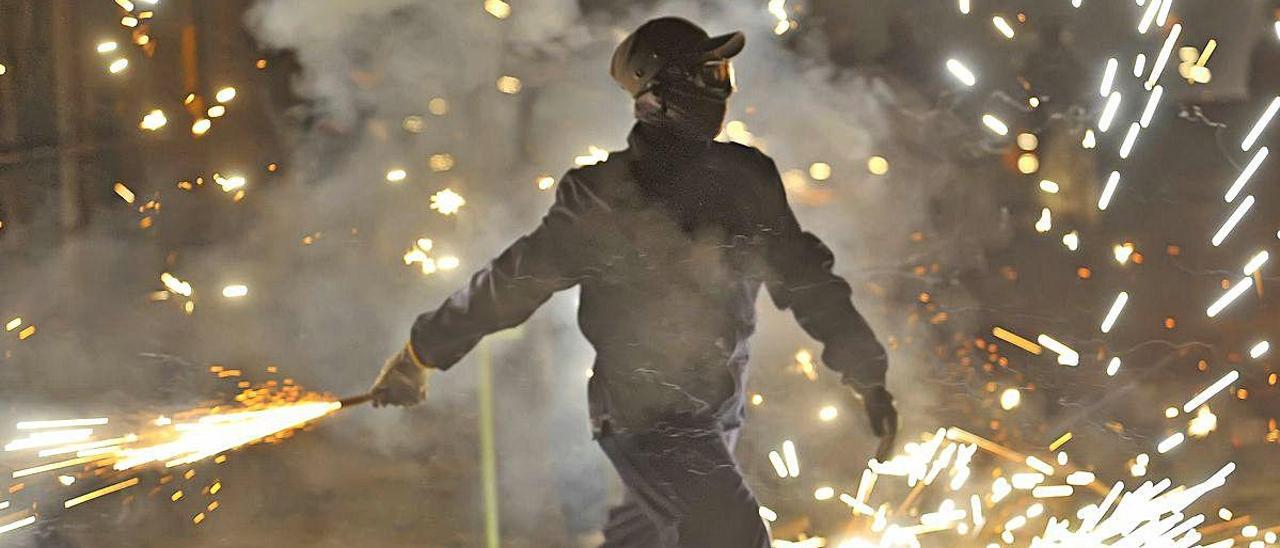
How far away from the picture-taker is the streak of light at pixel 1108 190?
1800mm

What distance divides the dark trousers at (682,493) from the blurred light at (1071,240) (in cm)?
65

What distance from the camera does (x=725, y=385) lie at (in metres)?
1.67

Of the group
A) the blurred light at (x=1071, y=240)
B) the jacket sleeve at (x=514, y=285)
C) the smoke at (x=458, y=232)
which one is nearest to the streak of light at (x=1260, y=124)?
the blurred light at (x=1071, y=240)

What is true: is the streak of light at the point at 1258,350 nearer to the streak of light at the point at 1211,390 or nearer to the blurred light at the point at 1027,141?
the streak of light at the point at 1211,390

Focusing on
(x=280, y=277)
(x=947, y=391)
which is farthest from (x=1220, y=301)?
(x=280, y=277)

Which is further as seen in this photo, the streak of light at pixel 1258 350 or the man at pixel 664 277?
the streak of light at pixel 1258 350

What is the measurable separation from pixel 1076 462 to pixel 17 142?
74.0 inches

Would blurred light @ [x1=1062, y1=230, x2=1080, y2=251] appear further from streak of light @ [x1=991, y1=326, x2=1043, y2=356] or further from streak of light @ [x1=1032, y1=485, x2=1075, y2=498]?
streak of light @ [x1=1032, y1=485, x2=1075, y2=498]

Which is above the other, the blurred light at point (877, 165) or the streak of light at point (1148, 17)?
the streak of light at point (1148, 17)

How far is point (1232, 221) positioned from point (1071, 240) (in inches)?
12.1

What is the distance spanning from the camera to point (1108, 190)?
1.80 m

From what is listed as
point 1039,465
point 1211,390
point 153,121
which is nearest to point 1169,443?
point 1211,390

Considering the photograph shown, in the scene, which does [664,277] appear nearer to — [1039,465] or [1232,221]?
[1039,465]

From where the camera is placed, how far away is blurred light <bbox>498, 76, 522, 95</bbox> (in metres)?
1.71
